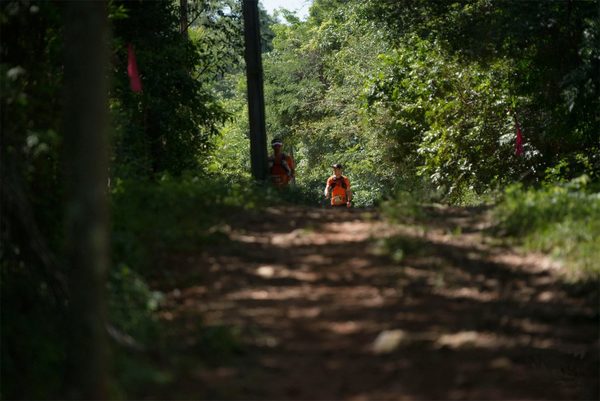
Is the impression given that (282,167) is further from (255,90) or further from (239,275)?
(239,275)

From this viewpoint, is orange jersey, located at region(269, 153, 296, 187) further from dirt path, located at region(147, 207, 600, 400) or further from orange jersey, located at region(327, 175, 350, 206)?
dirt path, located at region(147, 207, 600, 400)

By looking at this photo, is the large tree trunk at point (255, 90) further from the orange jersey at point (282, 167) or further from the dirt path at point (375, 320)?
the dirt path at point (375, 320)

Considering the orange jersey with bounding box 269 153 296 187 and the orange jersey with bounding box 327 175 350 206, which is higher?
the orange jersey with bounding box 269 153 296 187

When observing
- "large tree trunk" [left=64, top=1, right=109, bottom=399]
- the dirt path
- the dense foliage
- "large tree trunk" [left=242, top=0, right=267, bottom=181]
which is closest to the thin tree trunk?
the dense foliage

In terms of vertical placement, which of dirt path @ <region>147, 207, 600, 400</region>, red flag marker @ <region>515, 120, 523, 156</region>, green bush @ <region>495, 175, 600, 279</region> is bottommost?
dirt path @ <region>147, 207, 600, 400</region>

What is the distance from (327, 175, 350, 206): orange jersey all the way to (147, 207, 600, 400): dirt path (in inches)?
270

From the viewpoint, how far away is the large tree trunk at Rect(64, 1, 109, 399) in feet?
Answer: 19.7

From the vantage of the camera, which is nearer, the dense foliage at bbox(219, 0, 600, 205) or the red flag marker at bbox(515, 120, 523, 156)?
the dense foliage at bbox(219, 0, 600, 205)

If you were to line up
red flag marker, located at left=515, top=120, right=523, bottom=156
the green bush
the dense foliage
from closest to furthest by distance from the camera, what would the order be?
the green bush → the dense foliage → red flag marker, located at left=515, top=120, right=523, bottom=156

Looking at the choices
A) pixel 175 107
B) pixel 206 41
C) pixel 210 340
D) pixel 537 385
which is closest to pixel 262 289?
pixel 210 340

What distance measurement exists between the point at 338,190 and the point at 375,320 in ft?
31.3

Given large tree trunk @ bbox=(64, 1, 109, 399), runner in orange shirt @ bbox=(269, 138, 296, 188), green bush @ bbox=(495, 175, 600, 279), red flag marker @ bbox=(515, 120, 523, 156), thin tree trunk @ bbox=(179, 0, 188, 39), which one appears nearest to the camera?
large tree trunk @ bbox=(64, 1, 109, 399)

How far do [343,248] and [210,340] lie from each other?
259cm

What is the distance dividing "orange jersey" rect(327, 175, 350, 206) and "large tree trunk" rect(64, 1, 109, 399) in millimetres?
11430
